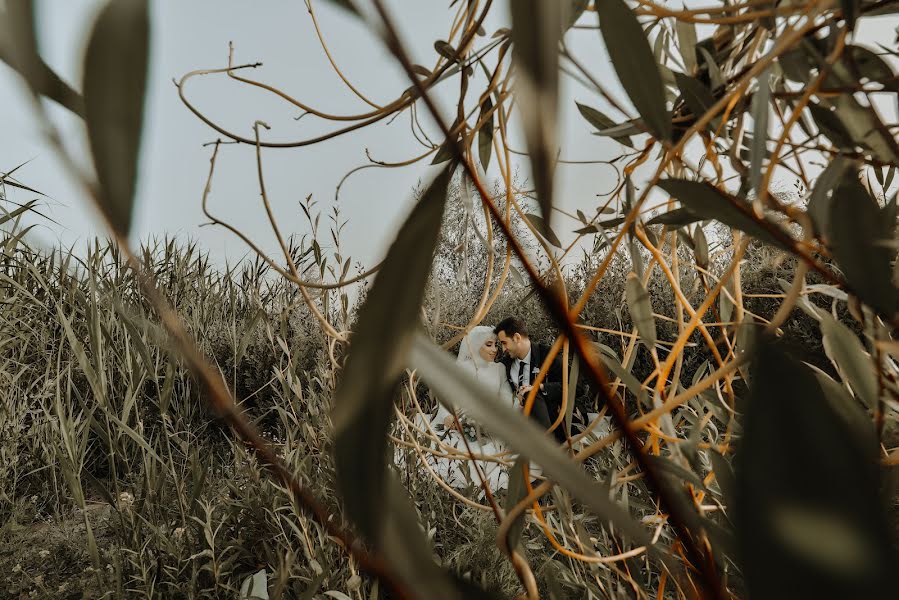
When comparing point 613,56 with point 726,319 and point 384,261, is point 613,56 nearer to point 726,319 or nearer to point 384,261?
Result: point 384,261

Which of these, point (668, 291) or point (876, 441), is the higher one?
point (668, 291)

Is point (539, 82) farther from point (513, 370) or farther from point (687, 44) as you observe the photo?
point (513, 370)

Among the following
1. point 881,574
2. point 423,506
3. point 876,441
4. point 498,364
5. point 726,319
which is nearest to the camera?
point 881,574

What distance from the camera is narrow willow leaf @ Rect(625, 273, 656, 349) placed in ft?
1.09

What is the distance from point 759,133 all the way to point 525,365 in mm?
3384

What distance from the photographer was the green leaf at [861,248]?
0.47ft

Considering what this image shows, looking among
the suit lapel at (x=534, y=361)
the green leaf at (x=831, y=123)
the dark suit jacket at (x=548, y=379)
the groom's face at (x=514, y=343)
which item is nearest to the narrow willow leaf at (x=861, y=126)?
the green leaf at (x=831, y=123)

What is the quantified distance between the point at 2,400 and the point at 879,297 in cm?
209

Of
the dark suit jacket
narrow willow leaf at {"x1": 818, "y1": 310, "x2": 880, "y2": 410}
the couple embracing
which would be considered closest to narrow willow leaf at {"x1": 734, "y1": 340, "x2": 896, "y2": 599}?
narrow willow leaf at {"x1": 818, "y1": 310, "x2": 880, "y2": 410}

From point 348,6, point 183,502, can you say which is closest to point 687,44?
point 348,6

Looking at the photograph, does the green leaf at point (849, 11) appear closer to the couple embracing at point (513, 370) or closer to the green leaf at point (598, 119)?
the green leaf at point (598, 119)

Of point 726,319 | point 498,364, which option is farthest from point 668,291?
point 726,319

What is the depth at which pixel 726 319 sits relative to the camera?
1.37 feet

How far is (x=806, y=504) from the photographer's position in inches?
2.1
